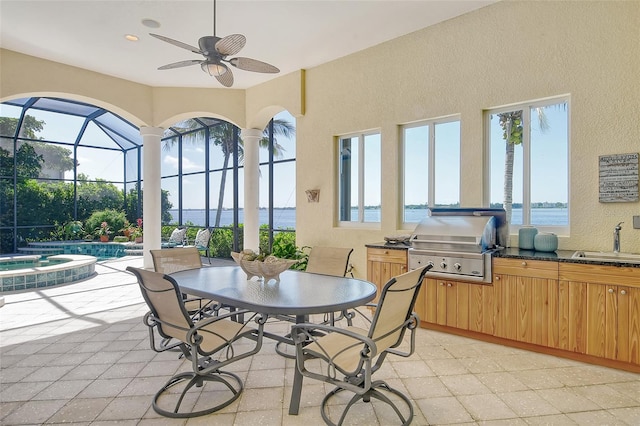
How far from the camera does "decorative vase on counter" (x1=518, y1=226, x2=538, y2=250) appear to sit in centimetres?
347

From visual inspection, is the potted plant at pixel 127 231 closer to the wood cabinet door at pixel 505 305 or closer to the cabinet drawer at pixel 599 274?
the wood cabinet door at pixel 505 305

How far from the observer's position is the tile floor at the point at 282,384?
2.18 meters

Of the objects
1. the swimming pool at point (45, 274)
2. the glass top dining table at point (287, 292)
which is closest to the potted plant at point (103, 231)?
the swimming pool at point (45, 274)

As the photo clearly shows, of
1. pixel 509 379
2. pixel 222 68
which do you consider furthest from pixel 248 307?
pixel 222 68

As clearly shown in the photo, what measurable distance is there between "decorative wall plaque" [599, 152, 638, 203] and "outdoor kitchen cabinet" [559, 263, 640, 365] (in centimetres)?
80

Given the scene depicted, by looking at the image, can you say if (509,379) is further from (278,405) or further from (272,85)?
(272,85)

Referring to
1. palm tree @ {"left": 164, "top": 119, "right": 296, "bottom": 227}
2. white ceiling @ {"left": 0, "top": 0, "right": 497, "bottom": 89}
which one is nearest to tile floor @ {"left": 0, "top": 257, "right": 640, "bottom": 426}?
white ceiling @ {"left": 0, "top": 0, "right": 497, "bottom": 89}

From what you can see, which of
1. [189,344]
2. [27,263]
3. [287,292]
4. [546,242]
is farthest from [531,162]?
[27,263]

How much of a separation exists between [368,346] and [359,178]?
11.8ft

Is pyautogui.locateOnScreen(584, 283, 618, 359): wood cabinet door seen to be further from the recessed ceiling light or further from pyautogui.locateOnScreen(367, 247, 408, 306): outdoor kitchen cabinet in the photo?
the recessed ceiling light

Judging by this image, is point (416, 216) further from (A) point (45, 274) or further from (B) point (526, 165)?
(A) point (45, 274)

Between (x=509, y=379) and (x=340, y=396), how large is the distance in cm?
129

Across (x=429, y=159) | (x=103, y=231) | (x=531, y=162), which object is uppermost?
(x=429, y=159)

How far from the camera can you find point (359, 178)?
5227 mm
